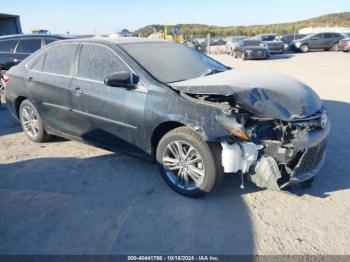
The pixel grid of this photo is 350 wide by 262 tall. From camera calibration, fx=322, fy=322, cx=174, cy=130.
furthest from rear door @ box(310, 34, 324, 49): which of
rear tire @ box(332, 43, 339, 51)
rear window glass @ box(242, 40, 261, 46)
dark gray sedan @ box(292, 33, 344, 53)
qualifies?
rear window glass @ box(242, 40, 261, 46)

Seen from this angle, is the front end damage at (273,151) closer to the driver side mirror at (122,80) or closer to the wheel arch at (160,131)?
the wheel arch at (160,131)

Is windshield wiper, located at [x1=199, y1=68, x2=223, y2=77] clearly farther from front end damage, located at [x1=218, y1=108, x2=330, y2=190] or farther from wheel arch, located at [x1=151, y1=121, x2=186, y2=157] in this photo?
front end damage, located at [x1=218, y1=108, x2=330, y2=190]

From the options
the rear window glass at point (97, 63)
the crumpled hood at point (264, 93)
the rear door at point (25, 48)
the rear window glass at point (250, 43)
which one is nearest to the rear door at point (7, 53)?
the rear door at point (25, 48)

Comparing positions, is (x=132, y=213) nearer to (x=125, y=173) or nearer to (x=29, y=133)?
(x=125, y=173)

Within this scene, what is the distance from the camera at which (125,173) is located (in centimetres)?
433

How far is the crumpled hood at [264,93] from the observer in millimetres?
3316

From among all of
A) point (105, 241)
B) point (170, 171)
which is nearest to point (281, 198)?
point (170, 171)

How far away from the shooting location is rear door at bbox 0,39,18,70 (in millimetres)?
9508

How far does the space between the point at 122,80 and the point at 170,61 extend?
2.99 feet

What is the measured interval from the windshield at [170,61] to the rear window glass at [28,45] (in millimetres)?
6087

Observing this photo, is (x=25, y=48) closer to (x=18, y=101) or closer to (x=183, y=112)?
(x=18, y=101)

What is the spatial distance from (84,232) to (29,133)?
3200mm

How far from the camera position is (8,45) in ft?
31.9

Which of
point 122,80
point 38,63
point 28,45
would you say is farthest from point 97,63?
point 28,45
